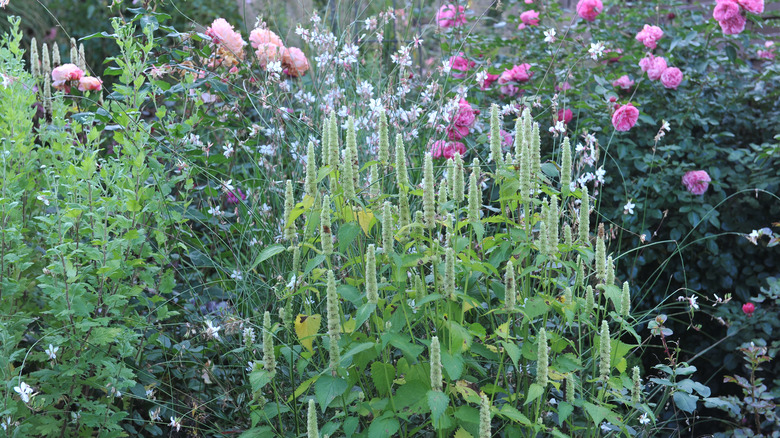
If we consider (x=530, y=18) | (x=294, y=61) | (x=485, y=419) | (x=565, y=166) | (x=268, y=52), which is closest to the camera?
(x=485, y=419)

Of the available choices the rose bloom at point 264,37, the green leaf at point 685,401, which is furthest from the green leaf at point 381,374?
the rose bloom at point 264,37

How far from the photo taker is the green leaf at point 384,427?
1.74m

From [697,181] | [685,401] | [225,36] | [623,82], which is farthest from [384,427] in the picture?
[623,82]

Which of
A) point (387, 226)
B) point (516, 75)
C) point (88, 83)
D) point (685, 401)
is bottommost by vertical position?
point (685, 401)

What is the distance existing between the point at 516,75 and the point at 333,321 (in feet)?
Result: 8.17

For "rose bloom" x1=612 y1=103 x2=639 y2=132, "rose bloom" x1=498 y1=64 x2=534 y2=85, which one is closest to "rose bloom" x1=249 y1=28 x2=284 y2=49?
"rose bloom" x1=498 y1=64 x2=534 y2=85

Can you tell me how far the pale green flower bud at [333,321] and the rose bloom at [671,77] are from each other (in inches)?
107

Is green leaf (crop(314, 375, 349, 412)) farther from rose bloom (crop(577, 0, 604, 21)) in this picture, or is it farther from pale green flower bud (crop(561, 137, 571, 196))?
rose bloom (crop(577, 0, 604, 21))

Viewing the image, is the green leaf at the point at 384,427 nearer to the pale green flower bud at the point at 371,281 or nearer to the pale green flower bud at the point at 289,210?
the pale green flower bud at the point at 371,281

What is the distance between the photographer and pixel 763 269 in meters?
3.55

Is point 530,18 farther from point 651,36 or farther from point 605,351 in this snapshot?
point 605,351

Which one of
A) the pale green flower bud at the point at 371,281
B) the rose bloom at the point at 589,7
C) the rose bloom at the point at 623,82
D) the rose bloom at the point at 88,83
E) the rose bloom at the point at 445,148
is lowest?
the pale green flower bud at the point at 371,281

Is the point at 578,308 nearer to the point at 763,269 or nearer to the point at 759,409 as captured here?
the point at 759,409

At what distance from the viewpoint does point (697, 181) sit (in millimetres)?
3510
